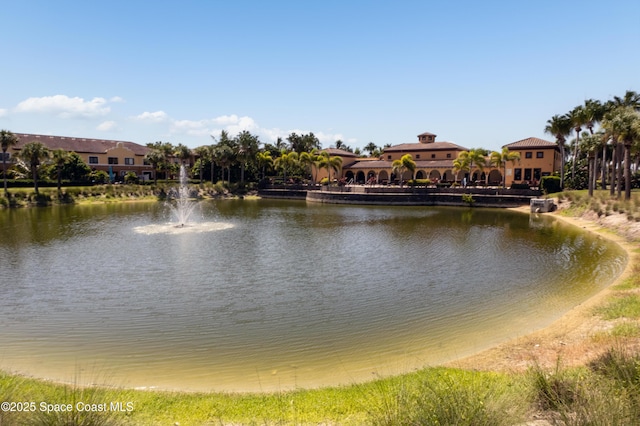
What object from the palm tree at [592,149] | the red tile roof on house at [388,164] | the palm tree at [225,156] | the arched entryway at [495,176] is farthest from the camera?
the red tile roof on house at [388,164]

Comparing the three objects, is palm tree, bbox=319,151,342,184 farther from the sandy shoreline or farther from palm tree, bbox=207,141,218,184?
the sandy shoreline

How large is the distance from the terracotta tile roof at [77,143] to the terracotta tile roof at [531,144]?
243 ft

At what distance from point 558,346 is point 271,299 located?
33.5 ft

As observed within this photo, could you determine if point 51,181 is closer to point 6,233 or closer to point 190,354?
point 6,233

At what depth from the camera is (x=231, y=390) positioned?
10.2 m

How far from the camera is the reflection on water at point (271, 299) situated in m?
11.9

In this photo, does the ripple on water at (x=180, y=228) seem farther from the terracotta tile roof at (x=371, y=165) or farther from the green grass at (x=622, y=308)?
the terracotta tile roof at (x=371, y=165)

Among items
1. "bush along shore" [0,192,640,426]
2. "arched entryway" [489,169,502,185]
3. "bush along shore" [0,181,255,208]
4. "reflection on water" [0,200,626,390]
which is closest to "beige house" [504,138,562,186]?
"arched entryway" [489,169,502,185]

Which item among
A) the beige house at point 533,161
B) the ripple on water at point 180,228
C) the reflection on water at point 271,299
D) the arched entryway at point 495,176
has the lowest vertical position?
the reflection on water at point 271,299

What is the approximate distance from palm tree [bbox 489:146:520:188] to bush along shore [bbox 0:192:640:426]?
58.4 m

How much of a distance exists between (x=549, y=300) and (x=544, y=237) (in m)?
18.4

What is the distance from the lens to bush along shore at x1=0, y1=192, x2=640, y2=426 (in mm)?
6207

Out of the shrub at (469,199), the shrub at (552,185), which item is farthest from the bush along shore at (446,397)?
the shrub at (552,185)

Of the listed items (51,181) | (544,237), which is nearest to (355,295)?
(544,237)
